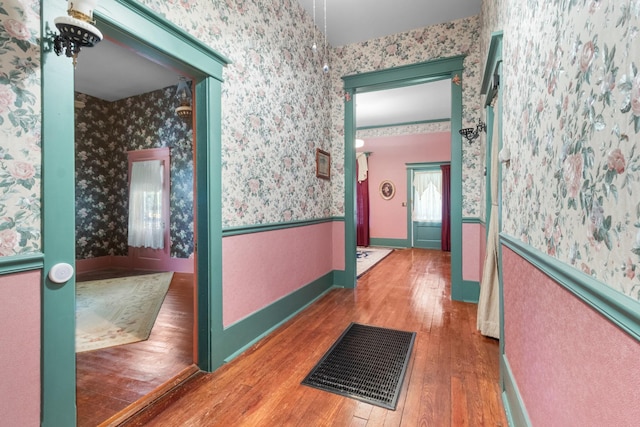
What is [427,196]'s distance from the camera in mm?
7281

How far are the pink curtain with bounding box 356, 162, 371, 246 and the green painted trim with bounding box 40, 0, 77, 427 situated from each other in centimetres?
674

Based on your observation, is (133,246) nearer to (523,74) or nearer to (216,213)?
(216,213)

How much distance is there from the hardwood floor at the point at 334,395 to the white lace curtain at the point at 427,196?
4.39 m

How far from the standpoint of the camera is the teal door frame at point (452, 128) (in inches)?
132

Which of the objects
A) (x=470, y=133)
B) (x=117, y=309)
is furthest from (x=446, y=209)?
(x=117, y=309)

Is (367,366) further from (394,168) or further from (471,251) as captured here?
(394,168)

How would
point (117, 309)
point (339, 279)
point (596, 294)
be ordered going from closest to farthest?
point (596, 294) < point (117, 309) < point (339, 279)

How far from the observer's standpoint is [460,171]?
3373 mm

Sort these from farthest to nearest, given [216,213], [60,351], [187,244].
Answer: [187,244] → [216,213] → [60,351]

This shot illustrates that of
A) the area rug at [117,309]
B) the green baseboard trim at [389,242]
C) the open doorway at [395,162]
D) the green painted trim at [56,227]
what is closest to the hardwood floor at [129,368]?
the area rug at [117,309]

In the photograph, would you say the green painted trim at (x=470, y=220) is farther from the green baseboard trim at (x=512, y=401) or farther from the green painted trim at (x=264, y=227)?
the green baseboard trim at (x=512, y=401)

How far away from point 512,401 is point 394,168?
6380mm

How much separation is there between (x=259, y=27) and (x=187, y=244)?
11.8ft

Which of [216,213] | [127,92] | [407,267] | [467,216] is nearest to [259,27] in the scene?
[216,213]
